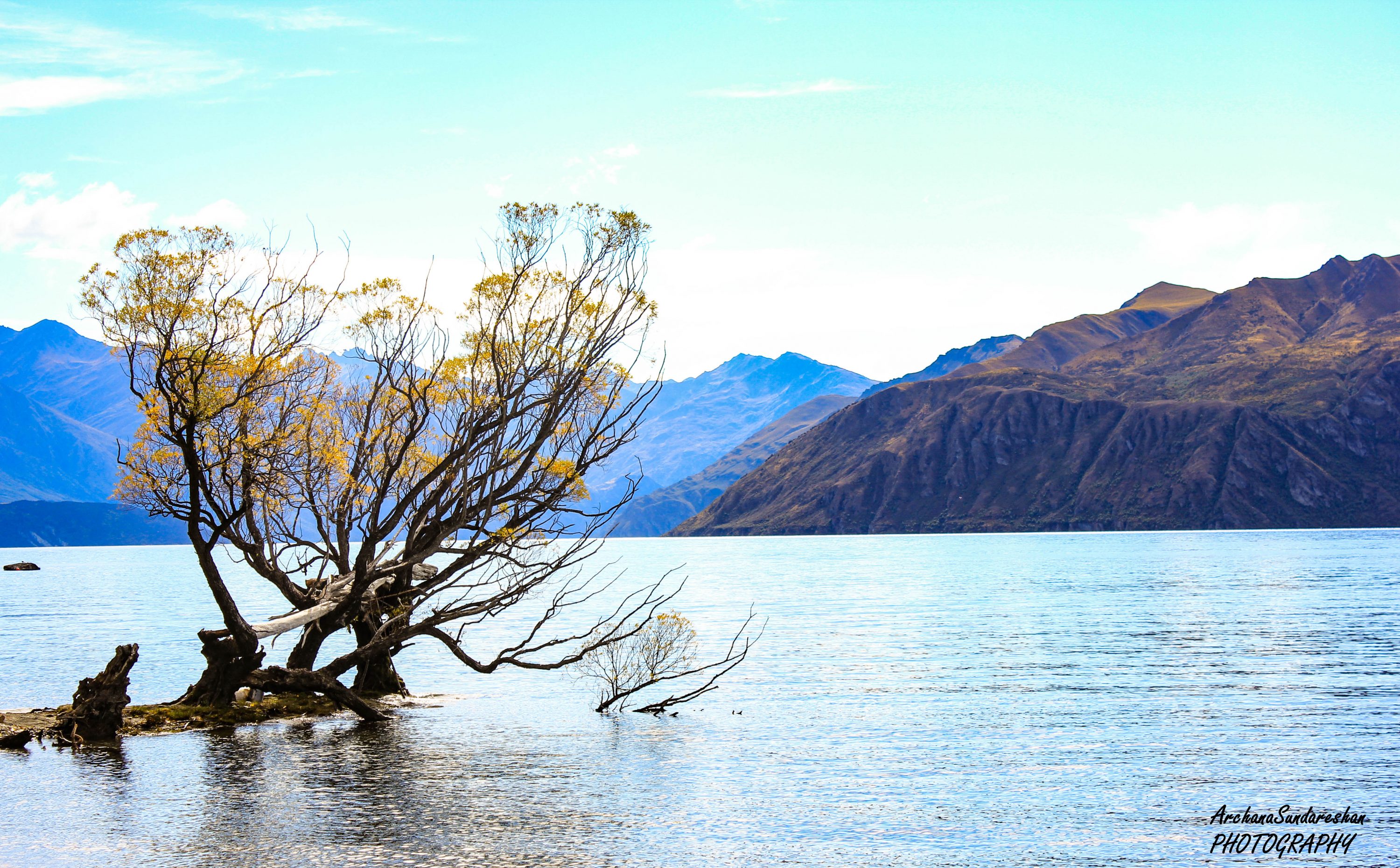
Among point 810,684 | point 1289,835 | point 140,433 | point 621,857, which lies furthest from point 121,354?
point 1289,835

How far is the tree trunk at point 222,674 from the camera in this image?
1412 inches

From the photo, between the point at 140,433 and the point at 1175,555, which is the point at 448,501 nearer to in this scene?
the point at 140,433

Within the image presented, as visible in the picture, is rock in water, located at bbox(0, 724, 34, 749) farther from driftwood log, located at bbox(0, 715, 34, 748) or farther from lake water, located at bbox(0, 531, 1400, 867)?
lake water, located at bbox(0, 531, 1400, 867)

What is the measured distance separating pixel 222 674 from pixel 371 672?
591cm

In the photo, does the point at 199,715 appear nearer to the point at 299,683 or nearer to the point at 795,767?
the point at 299,683

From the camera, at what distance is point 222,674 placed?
1439 inches

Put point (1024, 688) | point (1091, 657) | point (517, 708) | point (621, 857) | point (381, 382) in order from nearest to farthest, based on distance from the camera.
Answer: point (621, 857), point (381, 382), point (517, 708), point (1024, 688), point (1091, 657)

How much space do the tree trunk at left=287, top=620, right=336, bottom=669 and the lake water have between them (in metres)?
2.24

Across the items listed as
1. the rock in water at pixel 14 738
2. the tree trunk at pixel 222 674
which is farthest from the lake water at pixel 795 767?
the tree trunk at pixel 222 674

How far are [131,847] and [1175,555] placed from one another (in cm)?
18561

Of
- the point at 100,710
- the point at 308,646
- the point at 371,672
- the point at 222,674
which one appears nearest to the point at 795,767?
the point at 308,646

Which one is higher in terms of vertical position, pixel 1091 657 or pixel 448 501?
pixel 448 501

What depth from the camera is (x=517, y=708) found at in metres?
43.4

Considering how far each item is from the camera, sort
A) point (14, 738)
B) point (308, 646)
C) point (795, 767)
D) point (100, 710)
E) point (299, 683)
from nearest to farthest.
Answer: point (795, 767)
point (14, 738)
point (100, 710)
point (299, 683)
point (308, 646)
